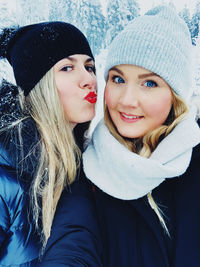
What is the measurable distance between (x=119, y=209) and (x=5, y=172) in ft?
3.02

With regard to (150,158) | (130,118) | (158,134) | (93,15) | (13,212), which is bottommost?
(13,212)

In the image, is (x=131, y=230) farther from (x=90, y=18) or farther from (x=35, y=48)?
(x=90, y=18)

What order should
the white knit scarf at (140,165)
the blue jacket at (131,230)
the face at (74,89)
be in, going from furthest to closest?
the face at (74,89) → the white knit scarf at (140,165) → the blue jacket at (131,230)

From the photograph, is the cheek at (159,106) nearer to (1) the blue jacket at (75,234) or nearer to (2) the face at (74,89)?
(2) the face at (74,89)

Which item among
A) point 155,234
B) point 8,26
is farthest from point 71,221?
point 8,26

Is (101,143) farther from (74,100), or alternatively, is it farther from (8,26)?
(8,26)

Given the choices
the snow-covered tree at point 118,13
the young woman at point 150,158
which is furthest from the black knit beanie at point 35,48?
the snow-covered tree at point 118,13

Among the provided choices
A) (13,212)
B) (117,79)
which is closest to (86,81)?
(117,79)

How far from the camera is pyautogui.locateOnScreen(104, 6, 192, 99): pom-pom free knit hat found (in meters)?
1.67

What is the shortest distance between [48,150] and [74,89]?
624 mm

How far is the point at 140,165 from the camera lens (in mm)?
1601

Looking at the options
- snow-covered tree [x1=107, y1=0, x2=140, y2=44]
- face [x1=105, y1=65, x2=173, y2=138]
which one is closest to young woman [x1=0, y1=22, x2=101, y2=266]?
face [x1=105, y1=65, x2=173, y2=138]

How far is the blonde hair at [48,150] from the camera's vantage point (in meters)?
1.81

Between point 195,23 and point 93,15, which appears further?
point 195,23
